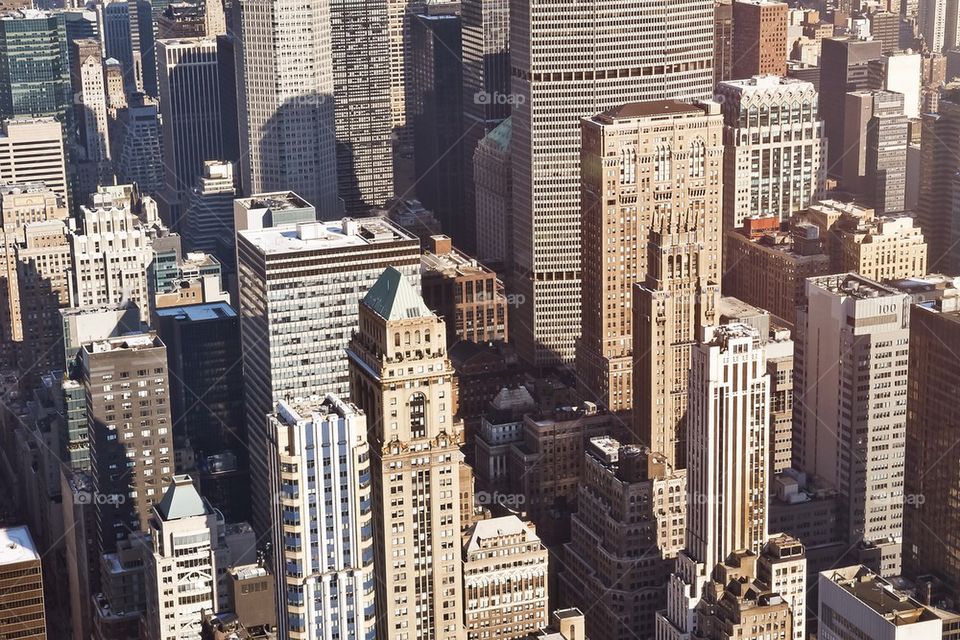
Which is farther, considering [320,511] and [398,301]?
[398,301]

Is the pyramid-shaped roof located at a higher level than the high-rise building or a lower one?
higher

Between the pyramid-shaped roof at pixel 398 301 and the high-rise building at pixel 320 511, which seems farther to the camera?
the pyramid-shaped roof at pixel 398 301

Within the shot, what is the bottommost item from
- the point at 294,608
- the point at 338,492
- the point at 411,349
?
the point at 294,608

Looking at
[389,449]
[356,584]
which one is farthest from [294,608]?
[389,449]

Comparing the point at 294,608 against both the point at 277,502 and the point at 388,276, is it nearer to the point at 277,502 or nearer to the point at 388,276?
the point at 277,502

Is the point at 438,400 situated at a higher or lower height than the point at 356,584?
higher

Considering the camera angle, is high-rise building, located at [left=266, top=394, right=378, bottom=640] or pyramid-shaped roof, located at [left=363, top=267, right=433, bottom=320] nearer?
high-rise building, located at [left=266, top=394, right=378, bottom=640]

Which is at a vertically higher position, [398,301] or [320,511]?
[398,301]

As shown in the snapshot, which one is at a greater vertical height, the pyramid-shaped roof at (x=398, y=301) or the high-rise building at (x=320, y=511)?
the pyramid-shaped roof at (x=398, y=301)
